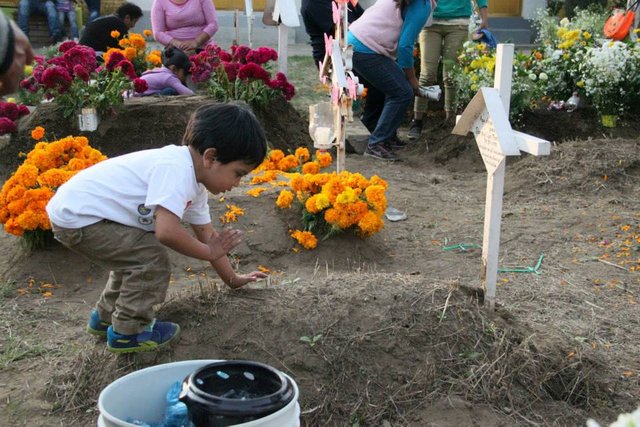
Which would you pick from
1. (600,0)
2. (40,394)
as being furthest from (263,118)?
(600,0)

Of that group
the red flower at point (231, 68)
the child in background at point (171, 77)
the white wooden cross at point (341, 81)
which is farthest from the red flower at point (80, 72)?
the white wooden cross at point (341, 81)

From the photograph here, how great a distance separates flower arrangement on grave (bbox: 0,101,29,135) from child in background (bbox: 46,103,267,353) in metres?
4.47

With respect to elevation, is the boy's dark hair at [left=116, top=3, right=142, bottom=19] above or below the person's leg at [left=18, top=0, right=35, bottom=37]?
above

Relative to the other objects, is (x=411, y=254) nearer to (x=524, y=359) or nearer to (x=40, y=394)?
(x=524, y=359)

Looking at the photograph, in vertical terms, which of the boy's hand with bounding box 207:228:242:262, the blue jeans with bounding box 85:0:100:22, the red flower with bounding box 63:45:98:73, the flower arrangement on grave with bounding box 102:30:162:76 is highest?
the blue jeans with bounding box 85:0:100:22

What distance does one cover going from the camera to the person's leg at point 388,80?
24.6ft

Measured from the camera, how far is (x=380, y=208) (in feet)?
16.7

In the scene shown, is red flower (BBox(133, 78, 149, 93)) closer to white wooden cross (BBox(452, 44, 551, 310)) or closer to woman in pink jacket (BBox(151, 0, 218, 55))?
woman in pink jacket (BBox(151, 0, 218, 55))

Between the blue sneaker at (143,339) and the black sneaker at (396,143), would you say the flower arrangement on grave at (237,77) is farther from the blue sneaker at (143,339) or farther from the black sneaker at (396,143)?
the blue sneaker at (143,339)

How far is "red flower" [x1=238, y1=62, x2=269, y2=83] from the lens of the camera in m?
7.55

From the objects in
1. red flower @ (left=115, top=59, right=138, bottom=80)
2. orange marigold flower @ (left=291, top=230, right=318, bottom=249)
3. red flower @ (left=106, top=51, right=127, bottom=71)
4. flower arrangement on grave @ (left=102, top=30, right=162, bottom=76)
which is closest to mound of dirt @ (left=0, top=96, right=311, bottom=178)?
red flower @ (left=115, top=59, right=138, bottom=80)

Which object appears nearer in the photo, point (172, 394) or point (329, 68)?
point (172, 394)

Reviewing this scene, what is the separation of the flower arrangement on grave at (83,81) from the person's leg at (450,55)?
3.36m

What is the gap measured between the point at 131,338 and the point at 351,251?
7.40ft
